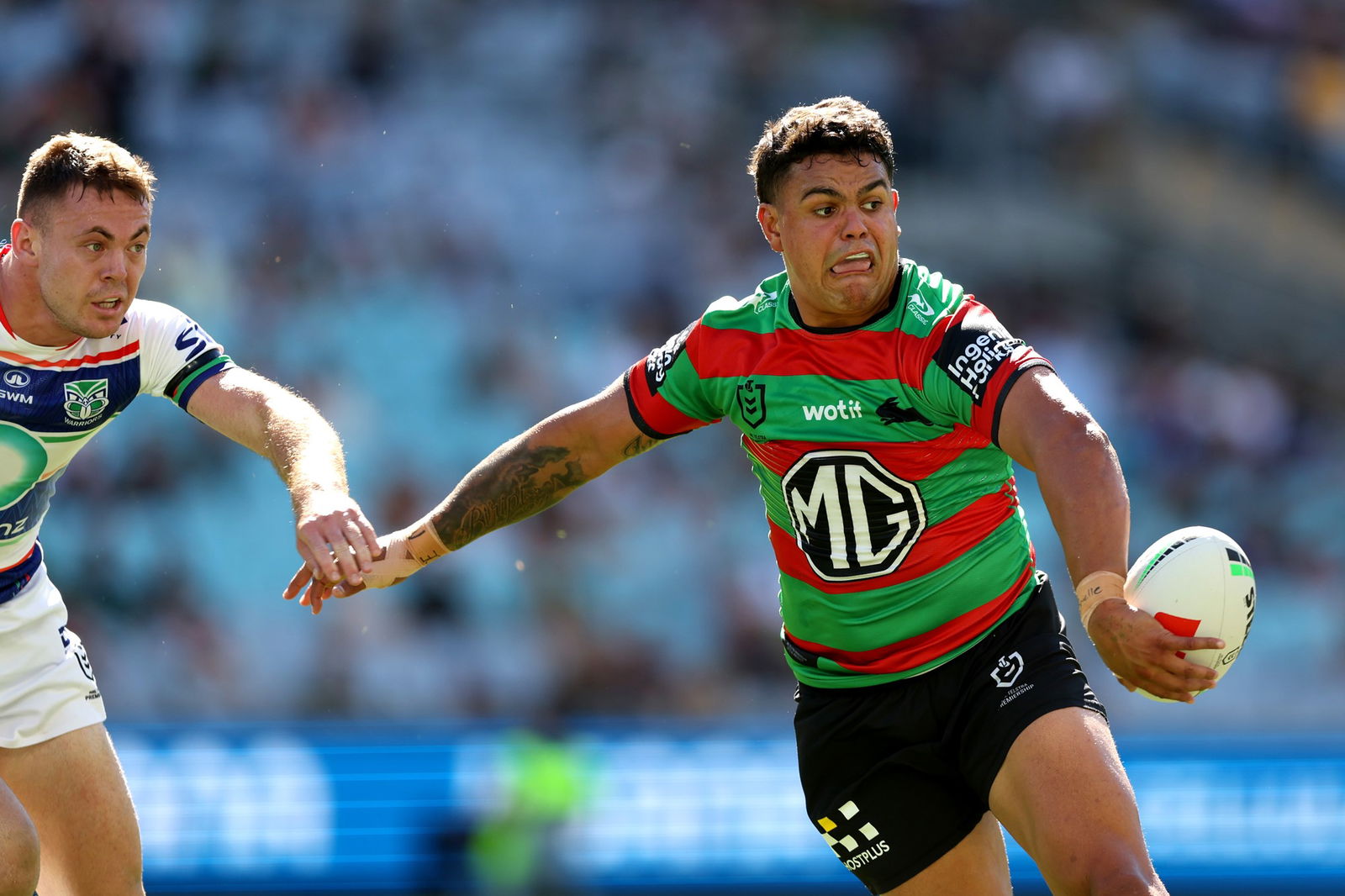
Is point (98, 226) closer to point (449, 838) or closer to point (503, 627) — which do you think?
point (449, 838)

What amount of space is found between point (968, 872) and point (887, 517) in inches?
46.3

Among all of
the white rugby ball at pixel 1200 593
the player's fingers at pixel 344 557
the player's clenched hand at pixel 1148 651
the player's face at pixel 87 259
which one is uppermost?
the player's face at pixel 87 259

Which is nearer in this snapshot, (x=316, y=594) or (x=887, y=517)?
(x=887, y=517)

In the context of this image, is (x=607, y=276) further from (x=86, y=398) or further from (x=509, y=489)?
(x=86, y=398)

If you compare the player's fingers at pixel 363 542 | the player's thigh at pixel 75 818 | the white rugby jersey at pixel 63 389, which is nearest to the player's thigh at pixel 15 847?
the player's thigh at pixel 75 818

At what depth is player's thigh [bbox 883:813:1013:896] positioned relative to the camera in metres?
5.19

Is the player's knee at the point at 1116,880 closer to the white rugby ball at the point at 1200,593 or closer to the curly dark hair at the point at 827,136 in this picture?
the white rugby ball at the point at 1200,593

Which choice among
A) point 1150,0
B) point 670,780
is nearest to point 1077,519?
point 670,780

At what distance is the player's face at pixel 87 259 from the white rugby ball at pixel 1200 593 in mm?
3342

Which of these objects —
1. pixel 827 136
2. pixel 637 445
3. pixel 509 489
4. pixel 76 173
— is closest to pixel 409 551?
pixel 509 489

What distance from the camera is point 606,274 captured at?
47.0 feet

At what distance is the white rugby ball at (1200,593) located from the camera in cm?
450

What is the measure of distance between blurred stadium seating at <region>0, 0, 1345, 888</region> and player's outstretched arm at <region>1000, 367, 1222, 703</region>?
720cm

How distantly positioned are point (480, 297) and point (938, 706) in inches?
369
